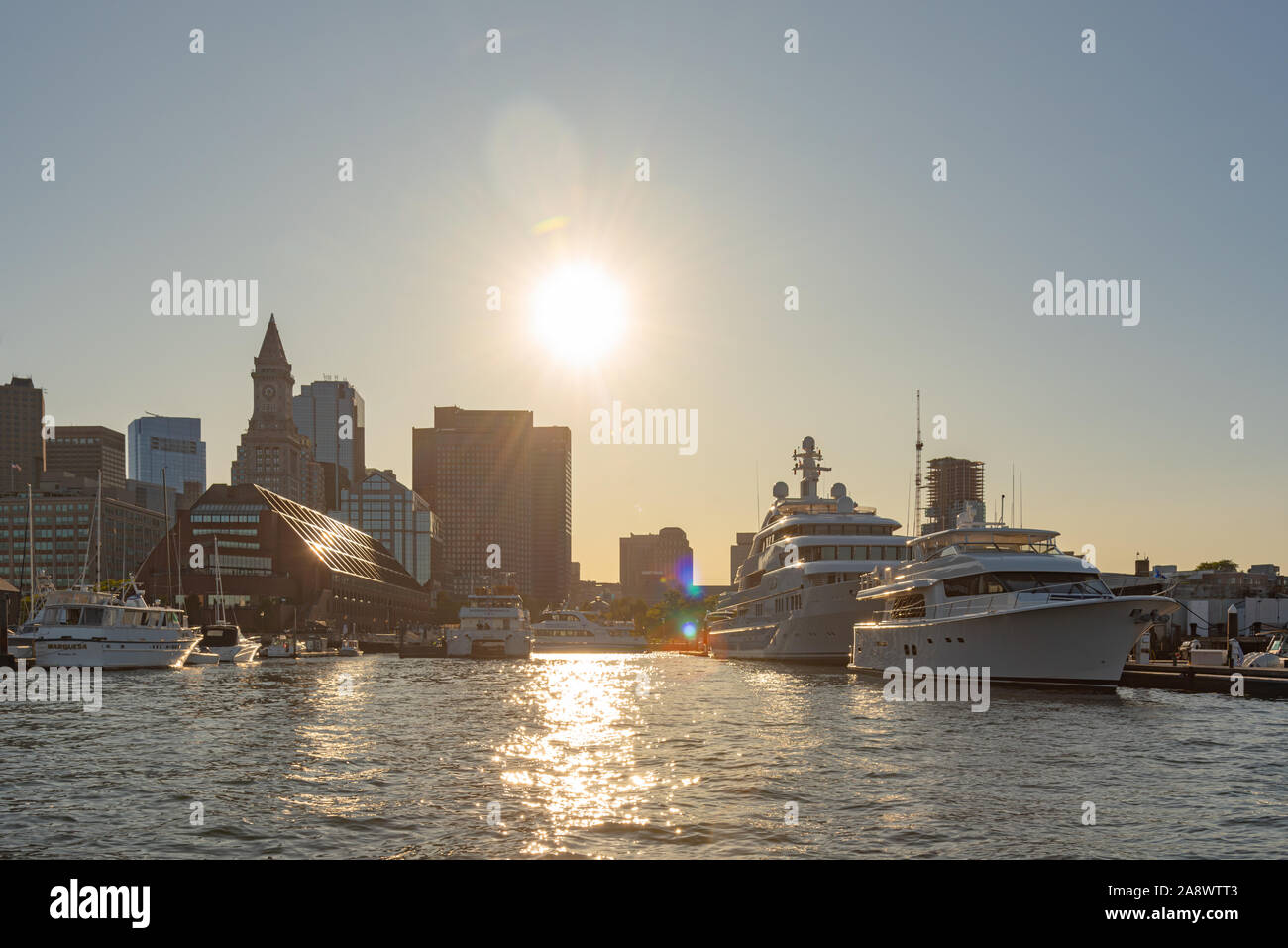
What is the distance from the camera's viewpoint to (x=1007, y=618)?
47.8 m

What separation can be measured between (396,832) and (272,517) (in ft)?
608

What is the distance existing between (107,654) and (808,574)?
53820 mm

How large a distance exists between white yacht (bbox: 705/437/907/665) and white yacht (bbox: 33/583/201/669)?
164 feet

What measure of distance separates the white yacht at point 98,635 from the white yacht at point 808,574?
49943 mm

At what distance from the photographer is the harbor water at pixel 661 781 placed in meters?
18.0

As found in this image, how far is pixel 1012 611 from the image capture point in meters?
47.5

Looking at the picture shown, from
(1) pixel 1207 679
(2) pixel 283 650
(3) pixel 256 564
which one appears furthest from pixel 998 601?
(3) pixel 256 564

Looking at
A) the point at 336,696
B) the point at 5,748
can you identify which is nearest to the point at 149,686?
the point at 336,696

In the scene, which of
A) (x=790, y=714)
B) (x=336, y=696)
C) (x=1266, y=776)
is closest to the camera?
(x=1266, y=776)

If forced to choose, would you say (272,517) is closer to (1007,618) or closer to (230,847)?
(1007,618)

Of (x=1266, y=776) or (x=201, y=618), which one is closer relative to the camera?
(x=1266, y=776)

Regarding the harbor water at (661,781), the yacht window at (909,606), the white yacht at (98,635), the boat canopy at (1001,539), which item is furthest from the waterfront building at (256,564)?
the boat canopy at (1001,539)

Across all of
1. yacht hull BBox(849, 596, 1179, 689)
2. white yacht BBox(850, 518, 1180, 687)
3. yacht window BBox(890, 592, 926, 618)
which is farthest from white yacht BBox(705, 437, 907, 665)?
yacht hull BBox(849, 596, 1179, 689)

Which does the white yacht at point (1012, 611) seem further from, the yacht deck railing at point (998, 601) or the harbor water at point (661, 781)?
the harbor water at point (661, 781)
